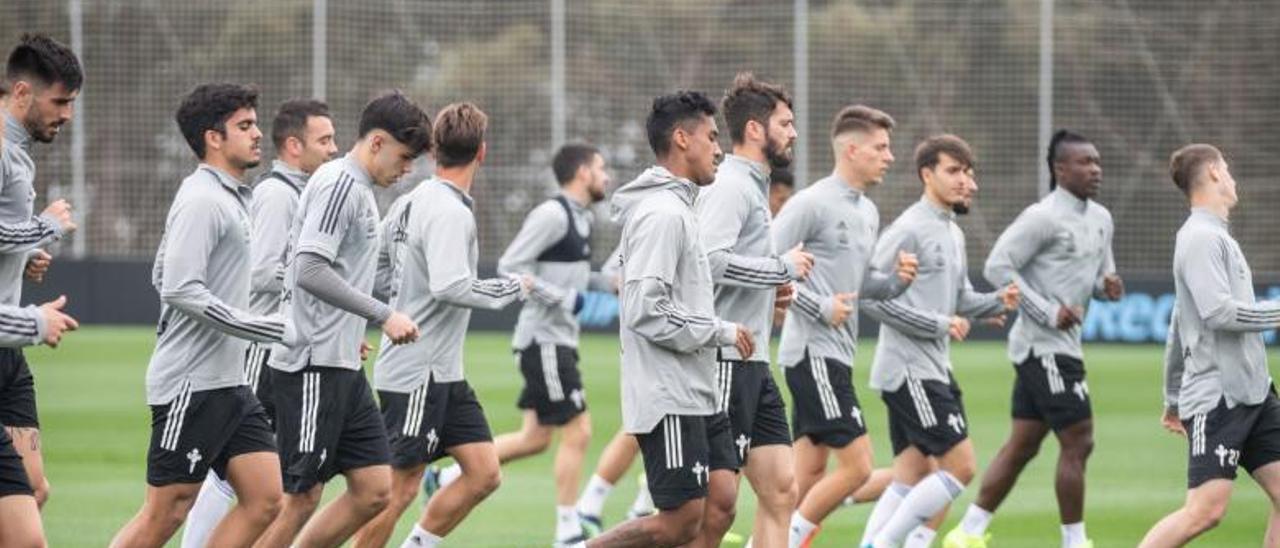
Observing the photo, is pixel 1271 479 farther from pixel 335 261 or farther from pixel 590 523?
pixel 590 523

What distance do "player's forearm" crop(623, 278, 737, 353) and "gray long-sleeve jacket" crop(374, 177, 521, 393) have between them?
4.94ft

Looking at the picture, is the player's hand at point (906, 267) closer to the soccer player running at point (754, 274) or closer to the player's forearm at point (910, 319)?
the player's forearm at point (910, 319)

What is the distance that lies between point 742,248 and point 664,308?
1.39m

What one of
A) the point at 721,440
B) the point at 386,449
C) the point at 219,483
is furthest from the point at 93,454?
the point at 721,440

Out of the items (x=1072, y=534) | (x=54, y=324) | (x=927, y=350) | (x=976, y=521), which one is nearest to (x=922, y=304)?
(x=927, y=350)

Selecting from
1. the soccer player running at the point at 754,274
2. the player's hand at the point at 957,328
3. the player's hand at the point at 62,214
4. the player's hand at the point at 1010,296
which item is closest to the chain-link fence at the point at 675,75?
the player's hand at the point at 1010,296

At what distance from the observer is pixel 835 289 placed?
36.7ft

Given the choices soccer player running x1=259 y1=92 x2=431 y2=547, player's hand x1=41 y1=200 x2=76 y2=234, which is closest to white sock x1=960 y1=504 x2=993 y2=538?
soccer player running x1=259 y1=92 x2=431 y2=547

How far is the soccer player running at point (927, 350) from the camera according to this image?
11.4 meters

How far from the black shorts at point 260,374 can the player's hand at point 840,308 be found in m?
2.99

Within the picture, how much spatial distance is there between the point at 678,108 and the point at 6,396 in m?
3.30

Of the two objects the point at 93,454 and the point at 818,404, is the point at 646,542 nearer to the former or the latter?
the point at 818,404

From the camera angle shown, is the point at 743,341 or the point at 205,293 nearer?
the point at 205,293

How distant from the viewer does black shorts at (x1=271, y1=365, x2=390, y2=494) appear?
30.2 ft
